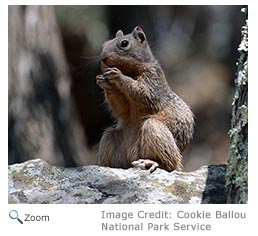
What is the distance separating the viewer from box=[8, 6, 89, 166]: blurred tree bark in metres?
6.50

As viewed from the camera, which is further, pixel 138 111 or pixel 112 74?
pixel 138 111

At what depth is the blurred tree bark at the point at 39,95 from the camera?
21.3 ft

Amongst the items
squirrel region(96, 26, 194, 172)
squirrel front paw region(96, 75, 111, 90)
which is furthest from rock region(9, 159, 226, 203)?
squirrel front paw region(96, 75, 111, 90)

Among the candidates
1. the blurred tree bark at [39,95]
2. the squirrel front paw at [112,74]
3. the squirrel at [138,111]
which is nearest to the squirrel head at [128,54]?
the squirrel at [138,111]

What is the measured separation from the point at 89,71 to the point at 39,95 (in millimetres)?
624

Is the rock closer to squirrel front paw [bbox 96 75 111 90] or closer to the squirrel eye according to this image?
squirrel front paw [bbox 96 75 111 90]

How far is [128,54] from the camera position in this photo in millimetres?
5188

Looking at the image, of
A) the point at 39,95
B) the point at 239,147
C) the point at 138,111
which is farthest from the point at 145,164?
the point at 39,95

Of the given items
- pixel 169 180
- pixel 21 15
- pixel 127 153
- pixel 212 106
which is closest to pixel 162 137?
pixel 127 153

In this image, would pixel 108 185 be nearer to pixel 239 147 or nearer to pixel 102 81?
pixel 239 147

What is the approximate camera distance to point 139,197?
3924 mm
